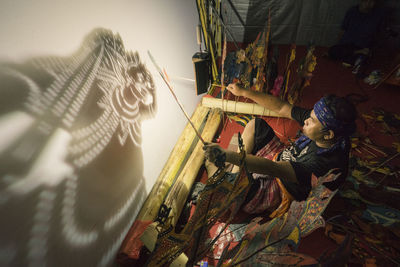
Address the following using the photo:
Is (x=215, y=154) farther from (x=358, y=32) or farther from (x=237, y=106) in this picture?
(x=358, y=32)

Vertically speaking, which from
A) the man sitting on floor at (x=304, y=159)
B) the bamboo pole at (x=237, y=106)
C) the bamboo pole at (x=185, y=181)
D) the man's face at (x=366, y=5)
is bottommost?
the bamboo pole at (x=185, y=181)

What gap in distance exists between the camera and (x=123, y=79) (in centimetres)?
143

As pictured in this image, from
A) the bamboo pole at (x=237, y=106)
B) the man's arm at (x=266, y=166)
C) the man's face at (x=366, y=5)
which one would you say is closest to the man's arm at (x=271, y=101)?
the bamboo pole at (x=237, y=106)

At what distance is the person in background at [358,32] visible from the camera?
3.63 metres

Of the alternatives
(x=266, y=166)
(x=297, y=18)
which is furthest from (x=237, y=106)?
(x=297, y=18)

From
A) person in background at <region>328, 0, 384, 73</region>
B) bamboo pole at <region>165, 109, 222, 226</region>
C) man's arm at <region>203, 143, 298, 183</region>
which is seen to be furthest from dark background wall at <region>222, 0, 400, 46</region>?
man's arm at <region>203, 143, 298, 183</region>

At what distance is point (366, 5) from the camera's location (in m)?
3.56

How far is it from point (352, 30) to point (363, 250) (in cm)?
401

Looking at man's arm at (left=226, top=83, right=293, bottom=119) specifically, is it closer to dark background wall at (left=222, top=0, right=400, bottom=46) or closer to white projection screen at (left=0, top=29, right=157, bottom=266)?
white projection screen at (left=0, top=29, right=157, bottom=266)

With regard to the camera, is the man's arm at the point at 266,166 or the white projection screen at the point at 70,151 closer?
the white projection screen at the point at 70,151

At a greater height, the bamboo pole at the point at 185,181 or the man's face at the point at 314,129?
the man's face at the point at 314,129

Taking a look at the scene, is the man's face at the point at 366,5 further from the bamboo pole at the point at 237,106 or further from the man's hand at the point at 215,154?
the man's hand at the point at 215,154

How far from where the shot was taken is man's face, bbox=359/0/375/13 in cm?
353

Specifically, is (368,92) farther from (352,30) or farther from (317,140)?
(317,140)
